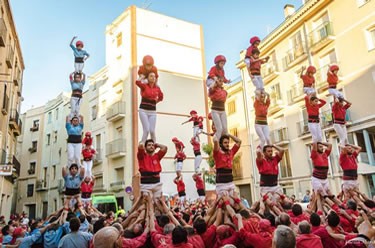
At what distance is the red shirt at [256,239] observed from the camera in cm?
486

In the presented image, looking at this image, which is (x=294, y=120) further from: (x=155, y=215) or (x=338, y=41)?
(x=155, y=215)

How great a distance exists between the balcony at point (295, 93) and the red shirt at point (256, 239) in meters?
19.3

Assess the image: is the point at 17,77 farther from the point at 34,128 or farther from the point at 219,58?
the point at 219,58

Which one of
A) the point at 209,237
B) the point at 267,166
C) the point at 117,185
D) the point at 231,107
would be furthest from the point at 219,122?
the point at 231,107

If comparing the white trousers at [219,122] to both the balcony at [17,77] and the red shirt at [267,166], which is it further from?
the balcony at [17,77]

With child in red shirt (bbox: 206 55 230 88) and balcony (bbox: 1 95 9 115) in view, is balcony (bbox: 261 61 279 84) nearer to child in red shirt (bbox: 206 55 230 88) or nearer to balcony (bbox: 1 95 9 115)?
child in red shirt (bbox: 206 55 230 88)

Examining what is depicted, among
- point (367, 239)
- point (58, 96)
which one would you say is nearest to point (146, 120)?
point (367, 239)

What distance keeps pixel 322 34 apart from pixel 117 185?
1859cm

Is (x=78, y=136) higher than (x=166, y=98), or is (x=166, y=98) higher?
(x=166, y=98)

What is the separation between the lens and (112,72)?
28672mm

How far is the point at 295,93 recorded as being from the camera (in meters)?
23.6

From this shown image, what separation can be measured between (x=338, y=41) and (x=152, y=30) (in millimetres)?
14782

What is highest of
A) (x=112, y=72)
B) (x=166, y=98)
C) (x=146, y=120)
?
(x=112, y=72)

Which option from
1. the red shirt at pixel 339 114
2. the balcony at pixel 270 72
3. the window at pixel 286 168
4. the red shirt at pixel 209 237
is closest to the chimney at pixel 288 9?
the balcony at pixel 270 72
